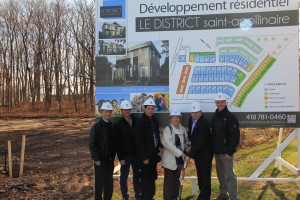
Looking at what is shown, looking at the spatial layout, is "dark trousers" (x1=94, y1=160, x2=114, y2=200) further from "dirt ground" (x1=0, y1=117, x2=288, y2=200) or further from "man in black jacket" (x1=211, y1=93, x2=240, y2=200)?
"man in black jacket" (x1=211, y1=93, x2=240, y2=200)

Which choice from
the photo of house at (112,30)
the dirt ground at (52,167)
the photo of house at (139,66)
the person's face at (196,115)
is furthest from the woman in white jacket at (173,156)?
the dirt ground at (52,167)

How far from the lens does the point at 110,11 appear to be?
7648 millimetres

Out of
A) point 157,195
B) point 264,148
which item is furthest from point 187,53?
point 264,148

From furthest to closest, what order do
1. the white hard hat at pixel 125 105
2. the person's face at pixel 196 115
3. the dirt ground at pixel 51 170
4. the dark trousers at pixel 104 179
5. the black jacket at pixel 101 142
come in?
the dirt ground at pixel 51 170
the white hard hat at pixel 125 105
the person's face at pixel 196 115
the dark trousers at pixel 104 179
the black jacket at pixel 101 142

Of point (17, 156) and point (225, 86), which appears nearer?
point (225, 86)

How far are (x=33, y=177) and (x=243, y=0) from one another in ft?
25.0

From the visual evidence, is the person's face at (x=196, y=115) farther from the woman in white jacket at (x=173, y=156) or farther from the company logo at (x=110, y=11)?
the company logo at (x=110, y=11)

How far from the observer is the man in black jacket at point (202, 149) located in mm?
6562

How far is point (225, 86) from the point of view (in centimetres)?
733

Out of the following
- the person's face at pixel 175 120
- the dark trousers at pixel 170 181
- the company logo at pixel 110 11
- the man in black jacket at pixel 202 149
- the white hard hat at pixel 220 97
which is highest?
the company logo at pixel 110 11

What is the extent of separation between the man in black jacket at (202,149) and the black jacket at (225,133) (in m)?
0.15

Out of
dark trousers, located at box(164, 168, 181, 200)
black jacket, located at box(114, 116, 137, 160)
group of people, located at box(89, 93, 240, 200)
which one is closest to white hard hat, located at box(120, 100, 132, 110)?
group of people, located at box(89, 93, 240, 200)

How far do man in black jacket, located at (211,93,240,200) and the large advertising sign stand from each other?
0.57 meters

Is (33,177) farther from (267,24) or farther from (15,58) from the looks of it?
(15,58)
